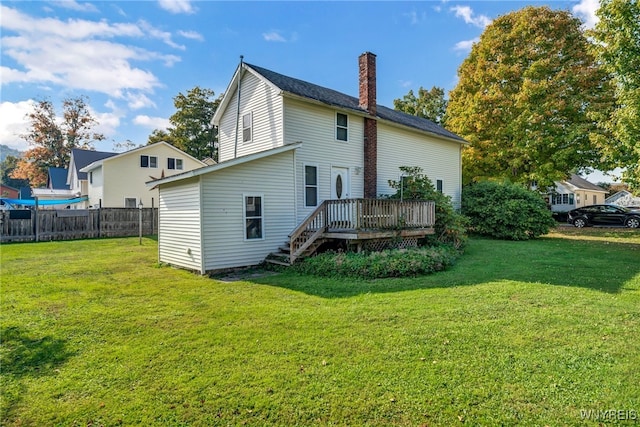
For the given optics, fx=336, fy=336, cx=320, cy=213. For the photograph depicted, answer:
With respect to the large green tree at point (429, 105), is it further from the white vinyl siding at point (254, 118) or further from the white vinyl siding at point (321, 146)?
the white vinyl siding at point (254, 118)

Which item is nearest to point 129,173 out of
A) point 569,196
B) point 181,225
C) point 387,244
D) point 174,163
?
point 174,163

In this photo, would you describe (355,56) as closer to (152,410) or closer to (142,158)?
(152,410)

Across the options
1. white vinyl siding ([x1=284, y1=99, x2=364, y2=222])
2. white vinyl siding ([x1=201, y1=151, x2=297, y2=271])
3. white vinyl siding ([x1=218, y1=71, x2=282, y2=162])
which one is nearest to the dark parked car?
white vinyl siding ([x1=284, y1=99, x2=364, y2=222])

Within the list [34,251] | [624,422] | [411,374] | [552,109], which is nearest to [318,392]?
[411,374]

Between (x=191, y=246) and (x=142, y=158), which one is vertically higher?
(x=142, y=158)

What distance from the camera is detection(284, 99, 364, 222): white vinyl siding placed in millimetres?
11695

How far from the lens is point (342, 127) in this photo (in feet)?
43.3

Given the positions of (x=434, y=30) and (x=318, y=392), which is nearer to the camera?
(x=318, y=392)

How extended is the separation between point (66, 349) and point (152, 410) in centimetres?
228

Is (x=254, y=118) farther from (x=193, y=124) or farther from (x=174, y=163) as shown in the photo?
(x=193, y=124)

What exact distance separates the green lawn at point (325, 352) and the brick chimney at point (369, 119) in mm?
6478

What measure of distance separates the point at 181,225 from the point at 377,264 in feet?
20.2

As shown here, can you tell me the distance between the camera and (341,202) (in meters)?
10.7

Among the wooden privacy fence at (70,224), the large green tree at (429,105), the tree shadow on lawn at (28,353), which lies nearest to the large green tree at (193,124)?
the wooden privacy fence at (70,224)
